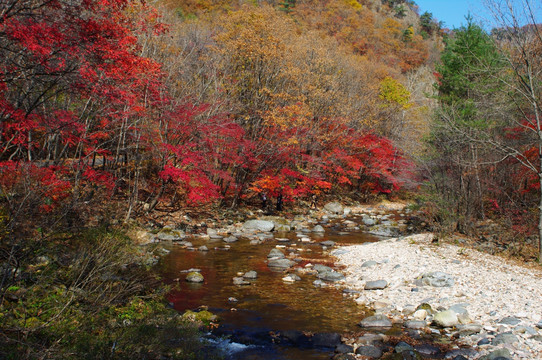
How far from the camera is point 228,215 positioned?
18641mm

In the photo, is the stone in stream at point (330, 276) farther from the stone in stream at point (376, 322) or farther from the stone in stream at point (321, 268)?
the stone in stream at point (376, 322)

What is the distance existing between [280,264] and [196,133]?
7065 mm

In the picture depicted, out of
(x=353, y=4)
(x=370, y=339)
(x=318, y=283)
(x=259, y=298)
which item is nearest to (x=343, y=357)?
(x=370, y=339)

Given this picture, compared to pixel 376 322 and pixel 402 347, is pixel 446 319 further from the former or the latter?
pixel 402 347

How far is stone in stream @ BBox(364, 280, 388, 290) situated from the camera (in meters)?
9.00

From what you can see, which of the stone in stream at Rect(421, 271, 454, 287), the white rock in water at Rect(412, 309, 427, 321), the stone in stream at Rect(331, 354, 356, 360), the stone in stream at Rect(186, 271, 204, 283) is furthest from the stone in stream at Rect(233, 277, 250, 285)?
the stone in stream at Rect(421, 271, 454, 287)

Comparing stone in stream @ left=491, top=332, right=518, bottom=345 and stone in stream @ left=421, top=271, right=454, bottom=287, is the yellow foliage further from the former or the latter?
stone in stream @ left=491, top=332, right=518, bottom=345

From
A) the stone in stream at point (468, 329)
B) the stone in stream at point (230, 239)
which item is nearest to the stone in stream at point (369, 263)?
the stone in stream at point (468, 329)

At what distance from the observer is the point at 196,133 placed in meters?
15.8

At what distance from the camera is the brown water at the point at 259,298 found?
6.89m

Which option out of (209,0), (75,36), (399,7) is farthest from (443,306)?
(399,7)

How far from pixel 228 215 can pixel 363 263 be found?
29.0 feet

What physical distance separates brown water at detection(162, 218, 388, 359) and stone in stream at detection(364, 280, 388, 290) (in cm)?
69

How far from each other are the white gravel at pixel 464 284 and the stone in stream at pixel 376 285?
0.45ft
